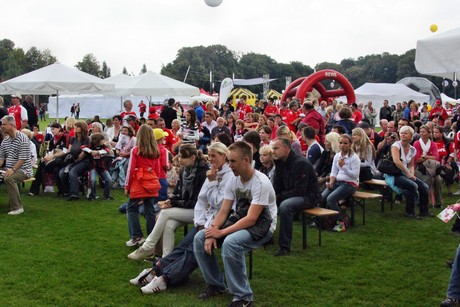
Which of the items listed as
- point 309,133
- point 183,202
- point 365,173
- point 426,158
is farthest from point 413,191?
point 183,202

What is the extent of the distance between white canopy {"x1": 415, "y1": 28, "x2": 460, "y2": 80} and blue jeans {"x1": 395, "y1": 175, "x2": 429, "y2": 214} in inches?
171

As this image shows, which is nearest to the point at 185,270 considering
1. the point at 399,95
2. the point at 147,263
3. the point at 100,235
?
the point at 147,263

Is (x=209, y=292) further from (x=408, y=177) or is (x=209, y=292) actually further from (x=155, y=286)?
(x=408, y=177)

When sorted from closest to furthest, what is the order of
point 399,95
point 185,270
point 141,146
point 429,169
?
1. point 185,270
2. point 141,146
3. point 429,169
4. point 399,95

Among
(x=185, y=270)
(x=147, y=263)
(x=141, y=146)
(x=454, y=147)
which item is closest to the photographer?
(x=185, y=270)

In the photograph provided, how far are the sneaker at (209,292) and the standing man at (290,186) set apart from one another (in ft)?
5.29

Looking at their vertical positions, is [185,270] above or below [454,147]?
below

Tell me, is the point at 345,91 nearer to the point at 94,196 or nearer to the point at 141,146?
the point at 94,196

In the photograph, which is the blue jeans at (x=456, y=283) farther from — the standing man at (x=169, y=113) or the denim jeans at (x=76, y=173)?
the standing man at (x=169, y=113)

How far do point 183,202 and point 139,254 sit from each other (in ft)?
2.88

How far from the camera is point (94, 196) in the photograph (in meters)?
9.91

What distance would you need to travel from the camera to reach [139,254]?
20.0 feet

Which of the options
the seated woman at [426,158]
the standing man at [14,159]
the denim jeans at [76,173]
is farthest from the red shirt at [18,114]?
the seated woman at [426,158]

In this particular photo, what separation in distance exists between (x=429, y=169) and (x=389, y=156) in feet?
3.17
